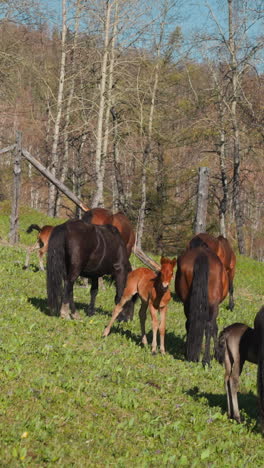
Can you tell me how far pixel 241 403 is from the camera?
Answer: 879 centimetres

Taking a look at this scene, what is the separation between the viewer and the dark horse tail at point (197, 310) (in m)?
10.4

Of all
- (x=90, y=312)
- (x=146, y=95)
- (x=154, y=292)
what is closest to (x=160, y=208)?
(x=146, y=95)

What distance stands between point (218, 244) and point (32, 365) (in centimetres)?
818

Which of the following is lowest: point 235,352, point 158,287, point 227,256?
point 235,352

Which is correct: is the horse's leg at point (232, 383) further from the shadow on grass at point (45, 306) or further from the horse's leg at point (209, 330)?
the shadow on grass at point (45, 306)

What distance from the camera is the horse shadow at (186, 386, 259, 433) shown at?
802 centimetres

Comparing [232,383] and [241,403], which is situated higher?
[232,383]

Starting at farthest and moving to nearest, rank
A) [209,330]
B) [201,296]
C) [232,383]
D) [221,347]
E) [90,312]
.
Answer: [90,312] < [209,330] < [201,296] < [221,347] < [232,383]

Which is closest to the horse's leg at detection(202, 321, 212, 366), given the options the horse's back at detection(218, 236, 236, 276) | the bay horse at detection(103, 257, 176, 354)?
the bay horse at detection(103, 257, 176, 354)

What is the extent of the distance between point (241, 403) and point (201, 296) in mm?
2230

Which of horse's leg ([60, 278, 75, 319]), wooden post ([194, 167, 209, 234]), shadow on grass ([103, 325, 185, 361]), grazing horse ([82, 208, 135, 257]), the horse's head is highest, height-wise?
wooden post ([194, 167, 209, 234])

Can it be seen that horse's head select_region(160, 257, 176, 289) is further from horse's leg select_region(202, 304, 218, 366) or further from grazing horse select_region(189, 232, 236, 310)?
grazing horse select_region(189, 232, 236, 310)

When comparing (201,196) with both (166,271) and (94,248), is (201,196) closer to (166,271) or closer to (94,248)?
(94,248)

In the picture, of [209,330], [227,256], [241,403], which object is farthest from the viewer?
[227,256]
